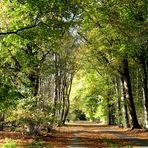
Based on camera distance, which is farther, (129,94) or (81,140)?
(129,94)

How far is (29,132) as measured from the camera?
3066 cm

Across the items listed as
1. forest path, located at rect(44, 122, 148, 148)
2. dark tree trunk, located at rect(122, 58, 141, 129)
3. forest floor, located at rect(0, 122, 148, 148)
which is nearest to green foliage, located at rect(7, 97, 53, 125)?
forest floor, located at rect(0, 122, 148, 148)

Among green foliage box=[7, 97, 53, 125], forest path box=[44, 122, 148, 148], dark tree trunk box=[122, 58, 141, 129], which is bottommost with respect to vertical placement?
forest path box=[44, 122, 148, 148]

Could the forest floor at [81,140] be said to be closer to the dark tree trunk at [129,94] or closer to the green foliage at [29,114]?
the green foliage at [29,114]

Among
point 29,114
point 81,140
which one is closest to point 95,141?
point 81,140

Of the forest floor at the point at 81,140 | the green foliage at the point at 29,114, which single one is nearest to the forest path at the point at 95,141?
the forest floor at the point at 81,140

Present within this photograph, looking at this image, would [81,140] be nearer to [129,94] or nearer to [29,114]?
[29,114]

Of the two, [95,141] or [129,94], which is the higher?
[129,94]

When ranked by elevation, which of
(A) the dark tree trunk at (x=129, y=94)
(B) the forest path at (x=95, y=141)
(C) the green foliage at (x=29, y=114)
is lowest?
(B) the forest path at (x=95, y=141)

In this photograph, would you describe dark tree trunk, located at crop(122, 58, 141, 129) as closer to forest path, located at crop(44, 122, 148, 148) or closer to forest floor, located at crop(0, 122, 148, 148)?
forest path, located at crop(44, 122, 148, 148)

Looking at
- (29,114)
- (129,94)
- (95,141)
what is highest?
(129,94)

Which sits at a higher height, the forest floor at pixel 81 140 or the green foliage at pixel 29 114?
the green foliage at pixel 29 114

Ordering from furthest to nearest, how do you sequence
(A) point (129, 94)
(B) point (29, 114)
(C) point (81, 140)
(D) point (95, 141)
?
(A) point (129, 94)
(C) point (81, 140)
(B) point (29, 114)
(D) point (95, 141)

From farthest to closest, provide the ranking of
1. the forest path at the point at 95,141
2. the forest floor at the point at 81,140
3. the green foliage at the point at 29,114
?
the green foliage at the point at 29,114 < the forest path at the point at 95,141 < the forest floor at the point at 81,140
